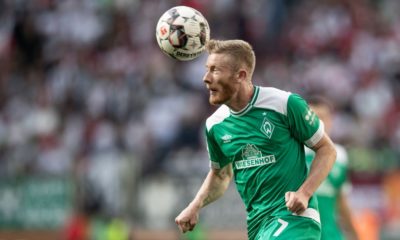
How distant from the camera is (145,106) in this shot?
16.5 meters

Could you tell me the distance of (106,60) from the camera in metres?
18.3

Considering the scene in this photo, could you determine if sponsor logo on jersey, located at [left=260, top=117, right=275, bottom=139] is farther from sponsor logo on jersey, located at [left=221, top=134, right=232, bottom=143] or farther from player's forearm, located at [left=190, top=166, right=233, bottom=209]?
player's forearm, located at [left=190, top=166, right=233, bottom=209]

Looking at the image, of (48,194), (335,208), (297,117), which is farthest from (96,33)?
(297,117)

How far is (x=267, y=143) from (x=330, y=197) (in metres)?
2.00

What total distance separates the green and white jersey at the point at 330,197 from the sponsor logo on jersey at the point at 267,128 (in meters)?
1.76

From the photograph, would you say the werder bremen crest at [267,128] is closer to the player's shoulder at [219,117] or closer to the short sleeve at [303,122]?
the short sleeve at [303,122]

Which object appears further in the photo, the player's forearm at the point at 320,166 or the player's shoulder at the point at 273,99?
the player's shoulder at the point at 273,99

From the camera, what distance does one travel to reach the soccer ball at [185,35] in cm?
645

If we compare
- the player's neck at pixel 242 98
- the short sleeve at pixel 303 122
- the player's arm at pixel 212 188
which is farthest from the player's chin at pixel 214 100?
the player's arm at pixel 212 188

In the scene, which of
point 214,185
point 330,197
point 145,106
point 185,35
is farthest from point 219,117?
point 145,106

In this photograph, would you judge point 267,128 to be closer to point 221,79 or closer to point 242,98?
point 242,98

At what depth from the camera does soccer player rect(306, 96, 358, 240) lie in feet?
25.1

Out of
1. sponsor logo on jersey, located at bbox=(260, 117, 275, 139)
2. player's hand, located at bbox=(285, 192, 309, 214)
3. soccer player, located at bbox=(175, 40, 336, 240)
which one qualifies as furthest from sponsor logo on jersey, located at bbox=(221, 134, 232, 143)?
player's hand, located at bbox=(285, 192, 309, 214)

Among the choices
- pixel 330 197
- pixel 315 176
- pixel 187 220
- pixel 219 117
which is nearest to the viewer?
pixel 315 176
